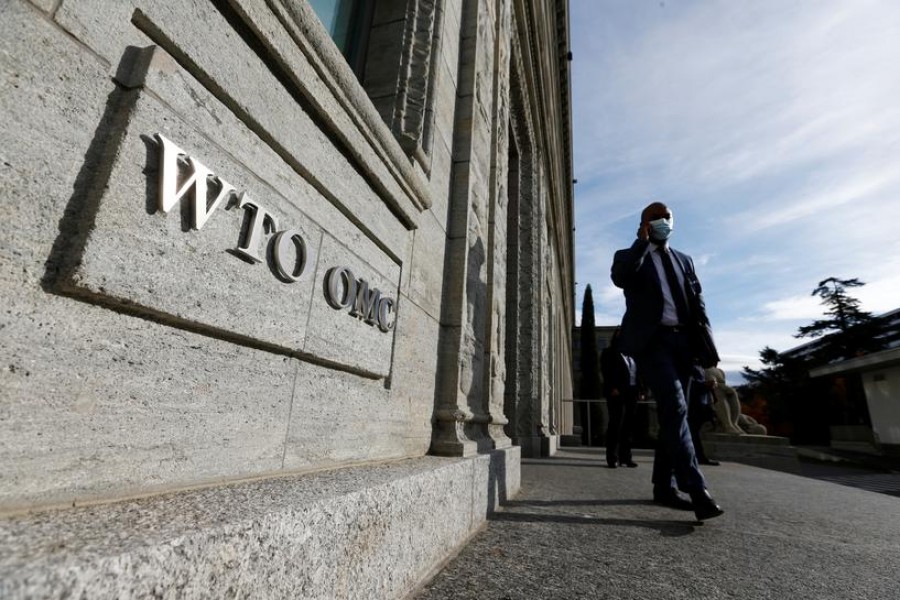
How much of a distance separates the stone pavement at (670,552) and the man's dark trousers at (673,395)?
0.95ft

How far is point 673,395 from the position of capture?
274 centimetres

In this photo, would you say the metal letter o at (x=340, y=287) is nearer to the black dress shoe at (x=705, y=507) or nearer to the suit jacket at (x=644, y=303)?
the suit jacket at (x=644, y=303)

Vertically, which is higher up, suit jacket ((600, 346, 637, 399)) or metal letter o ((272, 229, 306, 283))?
suit jacket ((600, 346, 637, 399))

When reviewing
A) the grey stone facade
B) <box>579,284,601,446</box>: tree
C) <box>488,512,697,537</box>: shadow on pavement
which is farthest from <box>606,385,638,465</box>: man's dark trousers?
<box>579,284,601,446</box>: tree

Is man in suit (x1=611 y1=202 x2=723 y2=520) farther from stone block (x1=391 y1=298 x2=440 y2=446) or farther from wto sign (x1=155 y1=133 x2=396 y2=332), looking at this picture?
wto sign (x1=155 y1=133 x2=396 y2=332)

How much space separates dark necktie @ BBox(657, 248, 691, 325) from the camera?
9.80 ft

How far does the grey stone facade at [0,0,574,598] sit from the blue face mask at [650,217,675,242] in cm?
186

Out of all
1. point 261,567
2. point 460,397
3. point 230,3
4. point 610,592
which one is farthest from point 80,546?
point 460,397

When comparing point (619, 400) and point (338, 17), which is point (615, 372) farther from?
point (338, 17)

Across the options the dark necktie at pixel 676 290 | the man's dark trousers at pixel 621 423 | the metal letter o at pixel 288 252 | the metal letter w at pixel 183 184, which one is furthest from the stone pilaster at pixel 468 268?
the man's dark trousers at pixel 621 423

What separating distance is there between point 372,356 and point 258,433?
0.68 meters

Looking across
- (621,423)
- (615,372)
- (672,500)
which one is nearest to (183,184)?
(672,500)

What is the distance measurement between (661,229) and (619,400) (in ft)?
10.6

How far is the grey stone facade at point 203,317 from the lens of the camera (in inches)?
30.1
